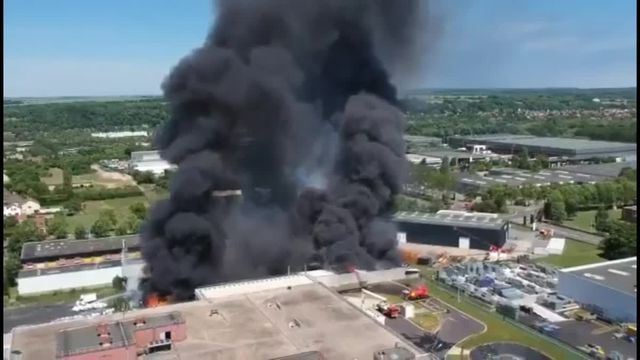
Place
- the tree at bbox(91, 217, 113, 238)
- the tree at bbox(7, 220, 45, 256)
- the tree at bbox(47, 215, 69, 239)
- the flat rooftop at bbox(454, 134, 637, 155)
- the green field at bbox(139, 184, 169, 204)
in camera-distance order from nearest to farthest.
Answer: the tree at bbox(7, 220, 45, 256) → the tree at bbox(91, 217, 113, 238) → the tree at bbox(47, 215, 69, 239) → the green field at bbox(139, 184, 169, 204) → the flat rooftop at bbox(454, 134, 637, 155)

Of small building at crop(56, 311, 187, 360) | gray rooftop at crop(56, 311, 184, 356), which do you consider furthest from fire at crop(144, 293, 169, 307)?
gray rooftop at crop(56, 311, 184, 356)

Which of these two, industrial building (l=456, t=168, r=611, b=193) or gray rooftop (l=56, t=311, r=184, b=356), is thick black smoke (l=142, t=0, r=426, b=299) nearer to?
gray rooftop (l=56, t=311, r=184, b=356)

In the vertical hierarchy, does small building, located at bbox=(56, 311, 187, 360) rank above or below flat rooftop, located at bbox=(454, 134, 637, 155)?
above

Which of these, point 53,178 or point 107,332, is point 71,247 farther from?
point 53,178

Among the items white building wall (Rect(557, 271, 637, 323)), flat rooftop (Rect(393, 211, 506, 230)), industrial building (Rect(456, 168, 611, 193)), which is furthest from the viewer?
industrial building (Rect(456, 168, 611, 193))

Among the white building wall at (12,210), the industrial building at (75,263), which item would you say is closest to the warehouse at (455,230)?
the industrial building at (75,263)

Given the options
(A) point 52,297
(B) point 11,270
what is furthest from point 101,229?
(A) point 52,297

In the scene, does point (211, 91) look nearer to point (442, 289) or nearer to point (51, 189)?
point (442, 289)
